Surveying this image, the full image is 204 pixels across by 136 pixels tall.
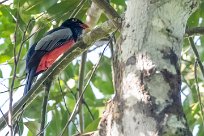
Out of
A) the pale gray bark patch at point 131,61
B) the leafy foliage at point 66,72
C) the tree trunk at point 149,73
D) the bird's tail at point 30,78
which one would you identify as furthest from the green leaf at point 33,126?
the pale gray bark patch at point 131,61

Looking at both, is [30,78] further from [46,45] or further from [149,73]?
[149,73]

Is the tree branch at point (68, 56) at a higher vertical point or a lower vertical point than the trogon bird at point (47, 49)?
lower

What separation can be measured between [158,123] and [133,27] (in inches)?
18.0

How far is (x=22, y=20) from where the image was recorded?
337 cm

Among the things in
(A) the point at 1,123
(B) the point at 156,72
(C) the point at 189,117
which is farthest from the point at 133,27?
(C) the point at 189,117

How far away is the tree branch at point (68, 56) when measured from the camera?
2.36 meters

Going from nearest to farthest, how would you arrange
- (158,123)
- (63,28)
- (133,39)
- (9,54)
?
(158,123), (133,39), (9,54), (63,28)

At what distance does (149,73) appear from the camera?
1.74m

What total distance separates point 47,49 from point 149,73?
7.41 ft

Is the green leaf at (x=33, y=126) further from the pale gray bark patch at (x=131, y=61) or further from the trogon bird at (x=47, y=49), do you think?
the pale gray bark patch at (x=131, y=61)

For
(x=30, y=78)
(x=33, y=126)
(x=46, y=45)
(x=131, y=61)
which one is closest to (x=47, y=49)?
(x=46, y=45)

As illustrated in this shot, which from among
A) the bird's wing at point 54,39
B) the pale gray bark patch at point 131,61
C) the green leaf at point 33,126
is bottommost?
the green leaf at point 33,126

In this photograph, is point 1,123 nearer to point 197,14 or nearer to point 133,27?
point 133,27

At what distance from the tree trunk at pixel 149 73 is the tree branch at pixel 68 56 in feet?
1.08
